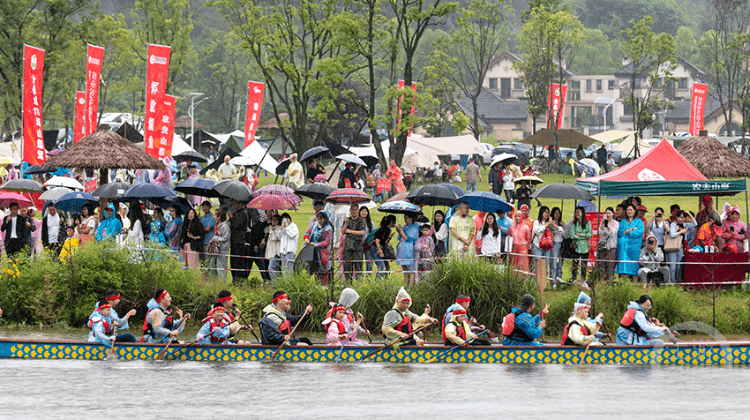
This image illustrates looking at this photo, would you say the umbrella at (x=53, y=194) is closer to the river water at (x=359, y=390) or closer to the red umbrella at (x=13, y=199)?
the red umbrella at (x=13, y=199)

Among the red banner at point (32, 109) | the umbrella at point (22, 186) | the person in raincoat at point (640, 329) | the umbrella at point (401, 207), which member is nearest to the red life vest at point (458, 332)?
the person in raincoat at point (640, 329)

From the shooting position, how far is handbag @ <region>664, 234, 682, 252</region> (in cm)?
2041

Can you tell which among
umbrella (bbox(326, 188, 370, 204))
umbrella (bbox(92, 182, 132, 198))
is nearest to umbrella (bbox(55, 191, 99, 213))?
umbrella (bbox(92, 182, 132, 198))

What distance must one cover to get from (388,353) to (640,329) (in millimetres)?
4205

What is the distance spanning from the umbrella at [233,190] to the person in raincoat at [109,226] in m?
2.28

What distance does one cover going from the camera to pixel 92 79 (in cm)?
3509

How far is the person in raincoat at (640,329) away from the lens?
16.9 metres

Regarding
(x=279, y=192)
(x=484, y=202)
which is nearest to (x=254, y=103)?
(x=279, y=192)

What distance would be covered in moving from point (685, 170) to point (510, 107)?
89.4 m

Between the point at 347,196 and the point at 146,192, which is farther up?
the point at 347,196

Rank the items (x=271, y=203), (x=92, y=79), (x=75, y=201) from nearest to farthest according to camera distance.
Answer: (x=271, y=203)
(x=75, y=201)
(x=92, y=79)

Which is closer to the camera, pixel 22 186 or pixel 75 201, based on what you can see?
pixel 75 201

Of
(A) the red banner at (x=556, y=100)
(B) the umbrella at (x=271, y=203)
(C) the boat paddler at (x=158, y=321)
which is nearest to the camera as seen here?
(C) the boat paddler at (x=158, y=321)

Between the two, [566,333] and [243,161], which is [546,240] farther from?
[243,161]
